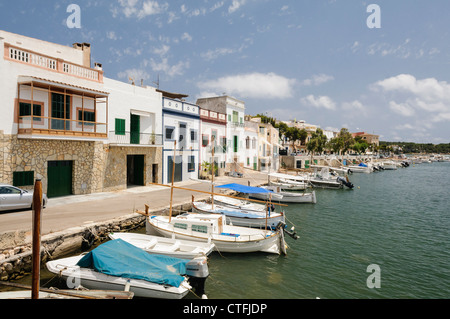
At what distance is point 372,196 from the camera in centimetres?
3531

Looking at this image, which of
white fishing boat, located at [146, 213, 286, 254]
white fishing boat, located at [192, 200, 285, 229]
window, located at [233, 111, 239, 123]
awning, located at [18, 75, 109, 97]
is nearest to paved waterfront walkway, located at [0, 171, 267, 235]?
white fishing boat, located at [192, 200, 285, 229]

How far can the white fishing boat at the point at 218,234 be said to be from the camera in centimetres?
1450

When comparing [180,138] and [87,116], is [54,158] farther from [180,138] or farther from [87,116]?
[180,138]

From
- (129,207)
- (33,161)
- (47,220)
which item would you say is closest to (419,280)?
(129,207)

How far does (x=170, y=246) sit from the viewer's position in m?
13.3

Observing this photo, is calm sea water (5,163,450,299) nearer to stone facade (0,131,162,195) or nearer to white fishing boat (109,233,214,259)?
white fishing boat (109,233,214,259)

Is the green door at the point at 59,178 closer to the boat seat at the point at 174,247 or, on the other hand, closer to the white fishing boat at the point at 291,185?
the boat seat at the point at 174,247

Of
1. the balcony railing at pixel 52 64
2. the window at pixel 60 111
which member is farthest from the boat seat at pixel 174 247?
the balcony railing at pixel 52 64

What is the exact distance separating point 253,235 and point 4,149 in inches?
616

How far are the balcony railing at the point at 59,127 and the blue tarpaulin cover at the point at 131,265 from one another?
11035 millimetres

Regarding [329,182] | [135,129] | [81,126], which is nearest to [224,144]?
[135,129]
